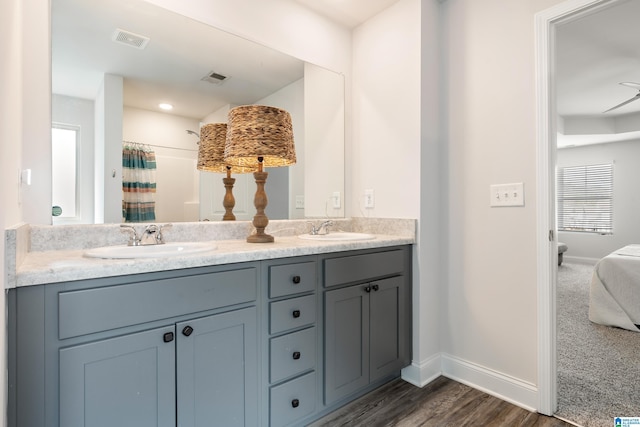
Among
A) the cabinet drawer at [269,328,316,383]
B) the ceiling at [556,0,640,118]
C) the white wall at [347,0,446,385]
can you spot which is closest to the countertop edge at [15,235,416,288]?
the cabinet drawer at [269,328,316,383]

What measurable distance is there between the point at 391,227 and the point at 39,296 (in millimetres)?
1727

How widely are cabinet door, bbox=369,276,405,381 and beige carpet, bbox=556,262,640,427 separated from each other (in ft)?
2.71

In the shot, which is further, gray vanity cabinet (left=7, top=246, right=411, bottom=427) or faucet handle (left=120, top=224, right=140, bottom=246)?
faucet handle (left=120, top=224, right=140, bottom=246)

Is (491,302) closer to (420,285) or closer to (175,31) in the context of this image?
(420,285)

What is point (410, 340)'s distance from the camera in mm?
1978

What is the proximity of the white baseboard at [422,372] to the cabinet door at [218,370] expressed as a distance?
3.44ft

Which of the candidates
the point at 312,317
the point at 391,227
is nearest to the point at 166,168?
the point at 312,317

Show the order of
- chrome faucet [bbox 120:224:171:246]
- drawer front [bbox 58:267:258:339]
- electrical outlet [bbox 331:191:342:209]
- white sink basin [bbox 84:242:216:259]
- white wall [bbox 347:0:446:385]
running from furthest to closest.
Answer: electrical outlet [bbox 331:191:342:209]
white wall [bbox 347:0:446:385]
chrome faucet [bbox 120:224:171:246]
white sink basin [bbox 84:242:216:259]
drawer front [bbox 58:267:258:339]

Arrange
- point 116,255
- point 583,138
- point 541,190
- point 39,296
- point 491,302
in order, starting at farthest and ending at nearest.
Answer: point 583,138
point 491,302
point 541,190
point 116,255
point 39,296

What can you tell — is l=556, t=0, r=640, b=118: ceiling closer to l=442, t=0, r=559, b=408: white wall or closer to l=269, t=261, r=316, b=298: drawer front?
l=442, t=0, r=559, b=408: white wall

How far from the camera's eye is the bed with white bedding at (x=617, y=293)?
2.87 m

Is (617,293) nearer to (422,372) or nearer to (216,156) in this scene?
(422,372)

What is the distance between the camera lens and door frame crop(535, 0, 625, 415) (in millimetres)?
1636

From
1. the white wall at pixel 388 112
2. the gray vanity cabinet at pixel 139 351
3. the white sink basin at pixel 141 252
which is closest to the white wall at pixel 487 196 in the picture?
the white wall at pixel 388 112
